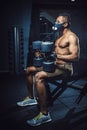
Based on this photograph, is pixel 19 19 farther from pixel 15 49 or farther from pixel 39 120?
pixel 39 120

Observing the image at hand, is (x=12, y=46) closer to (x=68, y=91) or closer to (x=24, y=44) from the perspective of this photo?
(x=24, y=44)

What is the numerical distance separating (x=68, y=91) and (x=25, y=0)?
290 cm

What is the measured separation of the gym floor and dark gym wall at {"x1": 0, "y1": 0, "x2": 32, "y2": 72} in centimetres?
146

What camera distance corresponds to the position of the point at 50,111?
3.87 m

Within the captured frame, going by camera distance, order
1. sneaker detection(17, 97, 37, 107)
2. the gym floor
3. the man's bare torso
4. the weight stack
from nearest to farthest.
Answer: the gym floor → the man's bare torso → sneaker detection(17, 97, 37, 107) → the weight stack

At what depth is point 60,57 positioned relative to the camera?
380cm

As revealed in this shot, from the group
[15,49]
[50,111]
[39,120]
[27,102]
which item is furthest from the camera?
[15,49]

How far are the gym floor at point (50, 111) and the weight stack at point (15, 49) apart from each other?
1.20 meters

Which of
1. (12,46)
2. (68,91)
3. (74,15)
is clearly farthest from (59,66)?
(74,15)

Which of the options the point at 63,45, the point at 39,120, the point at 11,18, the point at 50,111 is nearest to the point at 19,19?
the point at 11,18

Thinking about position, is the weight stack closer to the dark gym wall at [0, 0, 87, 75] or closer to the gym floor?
the dark gym wall at [0, 0, 87, 75]

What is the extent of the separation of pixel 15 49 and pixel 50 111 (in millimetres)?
2883

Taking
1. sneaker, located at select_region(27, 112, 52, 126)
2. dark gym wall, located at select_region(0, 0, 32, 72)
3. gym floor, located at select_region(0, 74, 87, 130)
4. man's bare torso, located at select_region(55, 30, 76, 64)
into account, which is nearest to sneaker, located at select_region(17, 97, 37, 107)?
gym floor, located at select_region(0, 74, 87, 130)

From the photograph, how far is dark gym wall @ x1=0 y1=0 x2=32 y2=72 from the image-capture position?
20.7ft
